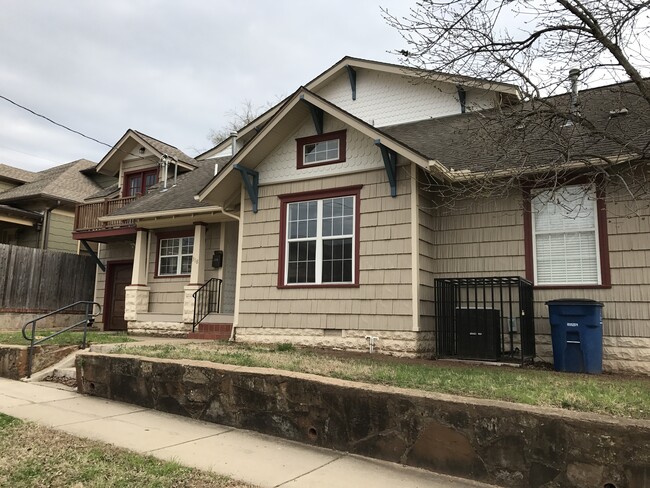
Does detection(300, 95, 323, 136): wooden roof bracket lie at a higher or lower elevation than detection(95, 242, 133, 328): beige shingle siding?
higher

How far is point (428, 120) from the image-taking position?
11.5 meters

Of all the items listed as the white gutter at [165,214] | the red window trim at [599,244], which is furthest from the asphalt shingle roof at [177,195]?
the red window trim at [599,244]

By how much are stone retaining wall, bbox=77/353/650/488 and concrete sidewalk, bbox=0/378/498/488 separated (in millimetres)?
134

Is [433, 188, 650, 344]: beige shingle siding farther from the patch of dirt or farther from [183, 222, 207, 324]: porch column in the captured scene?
[183, 222, 207, 324]: porch column

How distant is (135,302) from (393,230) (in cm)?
823

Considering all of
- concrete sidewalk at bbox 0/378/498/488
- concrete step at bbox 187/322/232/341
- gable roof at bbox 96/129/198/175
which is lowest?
concrete sidewalk at bbox 0/378/498/488

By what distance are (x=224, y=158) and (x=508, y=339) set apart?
11.3 m

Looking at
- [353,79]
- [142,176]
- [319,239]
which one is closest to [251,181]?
[319,239]

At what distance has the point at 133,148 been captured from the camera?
16.9m

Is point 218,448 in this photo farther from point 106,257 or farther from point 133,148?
point 133,148

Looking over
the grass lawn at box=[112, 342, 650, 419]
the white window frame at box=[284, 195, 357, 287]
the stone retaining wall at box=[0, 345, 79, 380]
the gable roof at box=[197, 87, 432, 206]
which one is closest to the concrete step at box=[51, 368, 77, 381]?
the stone retaining wall at box=[0, 345, 79, 380]

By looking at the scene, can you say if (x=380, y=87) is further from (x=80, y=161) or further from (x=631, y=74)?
(x=80, y=161)

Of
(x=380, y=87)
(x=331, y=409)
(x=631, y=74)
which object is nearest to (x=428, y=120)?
(x=380, y=87)

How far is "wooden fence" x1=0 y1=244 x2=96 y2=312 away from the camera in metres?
15.5
